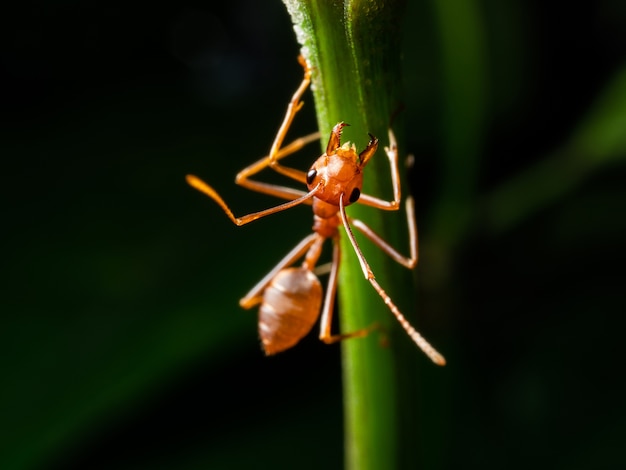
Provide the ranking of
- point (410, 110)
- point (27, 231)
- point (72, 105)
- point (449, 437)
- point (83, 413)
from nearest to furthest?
point (83, 413), point (449, 437), point (27, 231), point (410, 110), point (72, 105)

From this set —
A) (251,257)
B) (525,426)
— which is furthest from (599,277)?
(251,257)

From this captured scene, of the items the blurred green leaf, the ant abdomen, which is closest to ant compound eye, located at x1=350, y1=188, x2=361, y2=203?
the ant abdomen

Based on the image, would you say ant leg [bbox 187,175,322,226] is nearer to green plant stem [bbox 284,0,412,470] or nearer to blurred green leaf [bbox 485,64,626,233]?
green plant stem [bbox 284,0,412,470]

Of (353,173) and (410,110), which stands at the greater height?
(410,110)

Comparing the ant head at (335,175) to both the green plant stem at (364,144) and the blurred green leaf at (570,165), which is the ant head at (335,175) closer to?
the green plant stem at (364,144)

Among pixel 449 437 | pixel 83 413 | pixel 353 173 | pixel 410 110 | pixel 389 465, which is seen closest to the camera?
pixel 389 465

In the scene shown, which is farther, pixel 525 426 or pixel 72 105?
pixel 72 105

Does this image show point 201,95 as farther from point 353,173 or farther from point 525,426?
point 525,426
